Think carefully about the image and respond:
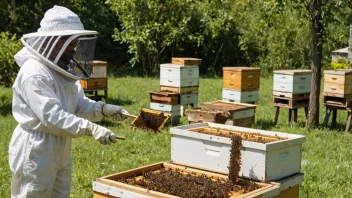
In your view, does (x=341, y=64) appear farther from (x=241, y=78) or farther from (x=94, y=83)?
(x=94, y=83)

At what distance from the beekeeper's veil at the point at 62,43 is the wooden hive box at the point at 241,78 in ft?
21.0

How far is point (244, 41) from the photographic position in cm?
1764

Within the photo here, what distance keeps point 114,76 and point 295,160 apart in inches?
530

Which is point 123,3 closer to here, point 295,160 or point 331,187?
point 331,187

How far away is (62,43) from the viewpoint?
129 inches

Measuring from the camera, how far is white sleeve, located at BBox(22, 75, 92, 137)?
3.12 m

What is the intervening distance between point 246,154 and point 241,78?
20.7 ft

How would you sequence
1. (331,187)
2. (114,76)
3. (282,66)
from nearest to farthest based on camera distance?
(331,187) < (114,76) < (282,66)

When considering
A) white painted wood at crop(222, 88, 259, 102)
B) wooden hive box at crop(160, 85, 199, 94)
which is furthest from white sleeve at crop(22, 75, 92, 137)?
white painted wood at crop(222, 88, 259, 102)

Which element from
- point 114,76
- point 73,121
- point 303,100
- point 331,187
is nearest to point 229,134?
point 73,121

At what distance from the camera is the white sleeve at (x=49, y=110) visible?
312cm

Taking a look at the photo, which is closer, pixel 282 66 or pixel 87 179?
pixel 87 179

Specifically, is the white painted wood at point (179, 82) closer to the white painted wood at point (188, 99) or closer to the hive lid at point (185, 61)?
the white painted wood at point (188, 99)

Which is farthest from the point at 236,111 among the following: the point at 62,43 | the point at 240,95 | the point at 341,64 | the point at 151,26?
the point at 151,26
